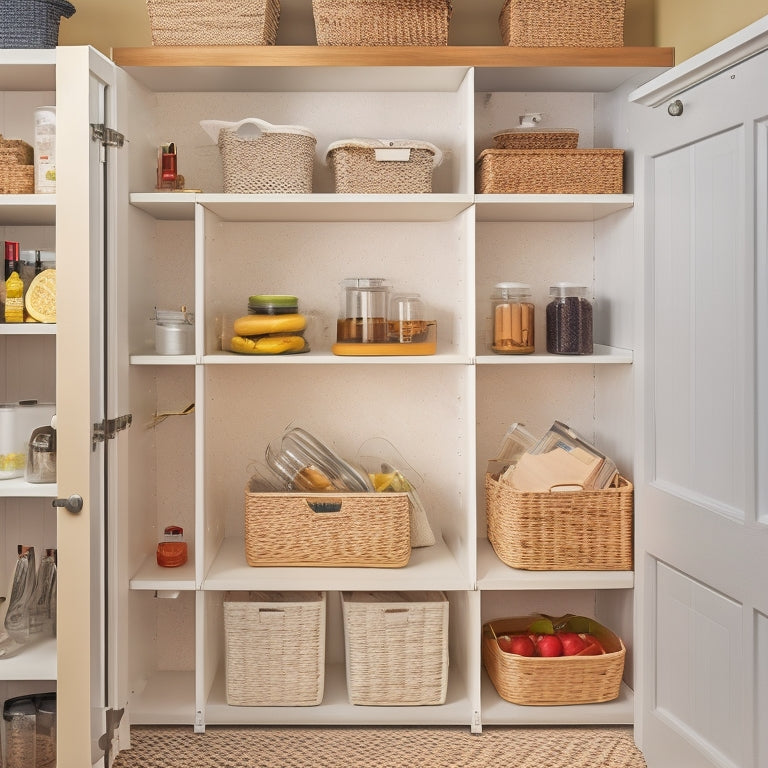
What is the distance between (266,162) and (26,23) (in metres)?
0.72

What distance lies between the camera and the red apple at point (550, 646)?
8.08ft

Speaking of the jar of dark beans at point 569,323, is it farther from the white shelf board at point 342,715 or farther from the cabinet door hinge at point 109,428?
the cabinet door hinge at point 109,428

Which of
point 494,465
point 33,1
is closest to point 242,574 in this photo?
point 494,465

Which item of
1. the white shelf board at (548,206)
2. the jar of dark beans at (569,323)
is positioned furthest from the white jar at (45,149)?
the jar of dark beans at (569,323)

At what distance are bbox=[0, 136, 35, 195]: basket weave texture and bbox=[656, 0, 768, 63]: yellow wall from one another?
179 cm

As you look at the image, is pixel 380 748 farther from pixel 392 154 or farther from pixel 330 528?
pixel 392 154

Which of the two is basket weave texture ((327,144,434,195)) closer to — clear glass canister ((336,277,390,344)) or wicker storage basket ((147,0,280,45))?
clear glass canister ((336,277,390,344))

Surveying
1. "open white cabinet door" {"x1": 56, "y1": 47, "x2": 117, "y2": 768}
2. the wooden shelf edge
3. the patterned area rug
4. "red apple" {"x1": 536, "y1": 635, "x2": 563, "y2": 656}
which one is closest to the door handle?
"open white cabinet door" {"x1": 56, "y1": 47, "x2": 117, "y2": 768}

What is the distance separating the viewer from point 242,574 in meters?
2.43

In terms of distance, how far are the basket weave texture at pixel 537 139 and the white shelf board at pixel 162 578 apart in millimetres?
1507

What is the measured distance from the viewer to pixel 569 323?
2473mm

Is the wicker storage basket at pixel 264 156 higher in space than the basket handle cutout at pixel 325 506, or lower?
higher

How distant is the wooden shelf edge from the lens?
2.36 meters

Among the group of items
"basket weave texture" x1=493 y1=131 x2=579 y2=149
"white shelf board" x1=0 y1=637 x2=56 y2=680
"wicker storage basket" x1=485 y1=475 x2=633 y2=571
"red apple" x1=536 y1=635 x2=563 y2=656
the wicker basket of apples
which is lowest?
the wicker basket of apples
